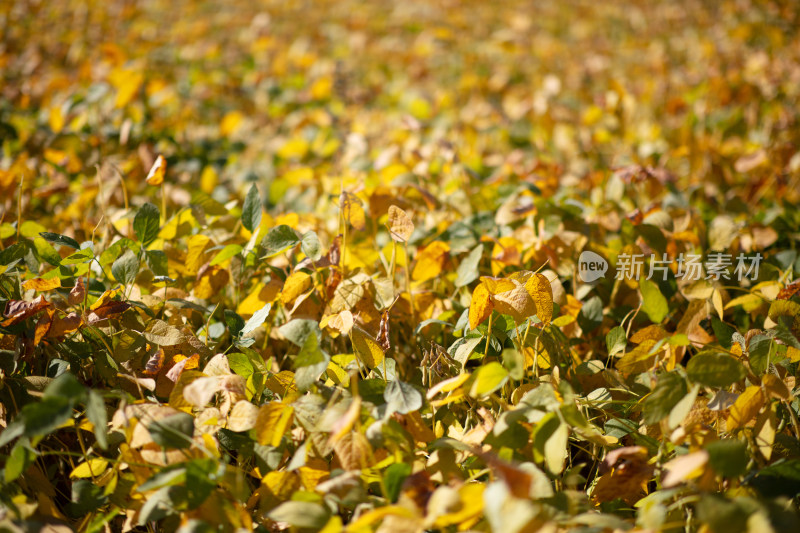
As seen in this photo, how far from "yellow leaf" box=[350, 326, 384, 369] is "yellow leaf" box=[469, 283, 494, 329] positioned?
0.14 m

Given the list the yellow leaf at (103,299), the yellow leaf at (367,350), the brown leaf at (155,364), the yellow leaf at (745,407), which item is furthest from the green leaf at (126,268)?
the yellow leaf at (745,407)

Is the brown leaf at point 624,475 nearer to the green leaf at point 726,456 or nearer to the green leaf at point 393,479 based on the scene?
the green leaf at point 726,456

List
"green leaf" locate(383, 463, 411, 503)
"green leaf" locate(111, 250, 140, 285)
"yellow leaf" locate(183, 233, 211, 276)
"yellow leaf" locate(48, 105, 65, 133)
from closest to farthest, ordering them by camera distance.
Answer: "green leaf" locate(383, 463, 411, 503) < "green leaf" locate(111, 250, 140, 285) < "yellow leaf" locate(183, 233, 211, 276) < "yellow leaf" locate(48, 105, 65, 133)

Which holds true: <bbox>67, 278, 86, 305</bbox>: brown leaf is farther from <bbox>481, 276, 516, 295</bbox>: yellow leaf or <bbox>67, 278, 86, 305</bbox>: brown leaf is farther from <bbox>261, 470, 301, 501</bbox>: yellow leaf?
<bbox>481, 276, 516, 295</bbox>: yellow leaf

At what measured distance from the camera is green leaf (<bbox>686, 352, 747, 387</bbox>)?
0.66m

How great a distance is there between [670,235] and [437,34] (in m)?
2.64

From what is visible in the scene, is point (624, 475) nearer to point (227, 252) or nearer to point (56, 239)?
point (227, 252)

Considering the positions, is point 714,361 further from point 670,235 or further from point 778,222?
point 778,222

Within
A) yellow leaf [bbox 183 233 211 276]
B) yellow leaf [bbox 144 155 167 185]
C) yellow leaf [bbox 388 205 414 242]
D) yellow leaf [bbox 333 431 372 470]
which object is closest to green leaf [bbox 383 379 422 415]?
yellow leaf [bbox 333 431 372 470]

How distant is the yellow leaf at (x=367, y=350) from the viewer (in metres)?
0.82

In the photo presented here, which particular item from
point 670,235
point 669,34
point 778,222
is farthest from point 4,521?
point 669,34

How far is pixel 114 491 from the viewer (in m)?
0.72

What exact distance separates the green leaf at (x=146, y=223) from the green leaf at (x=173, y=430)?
41cm

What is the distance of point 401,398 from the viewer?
71 centimetres
